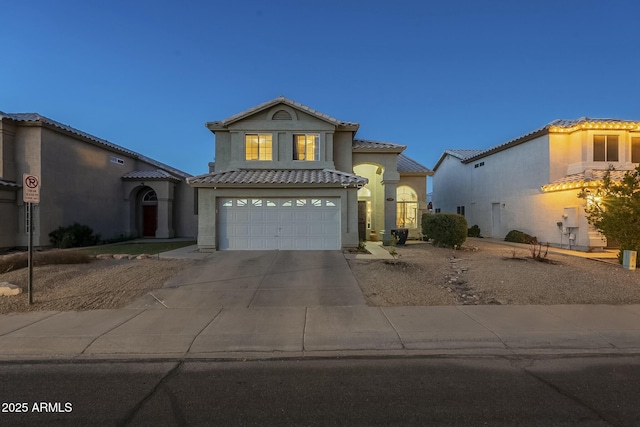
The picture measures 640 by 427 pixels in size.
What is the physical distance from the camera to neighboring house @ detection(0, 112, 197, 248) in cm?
1662

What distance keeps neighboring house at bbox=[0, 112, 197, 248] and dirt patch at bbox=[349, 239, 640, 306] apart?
15.9 meters

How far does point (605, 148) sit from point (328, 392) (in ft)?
65.2

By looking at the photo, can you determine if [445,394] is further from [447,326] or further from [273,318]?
[273,318]

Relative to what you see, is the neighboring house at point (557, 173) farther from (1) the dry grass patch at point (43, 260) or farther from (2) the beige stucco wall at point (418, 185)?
(1) the dry grass patch at point (43, 260)

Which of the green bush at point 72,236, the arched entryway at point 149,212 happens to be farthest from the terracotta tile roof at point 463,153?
the green bush at point 72,236

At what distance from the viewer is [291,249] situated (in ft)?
48.4

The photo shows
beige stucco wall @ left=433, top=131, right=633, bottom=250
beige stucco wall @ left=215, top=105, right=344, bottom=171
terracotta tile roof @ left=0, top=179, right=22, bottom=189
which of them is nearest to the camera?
terracotta tile roof @ left=0, top=179, right=22, bottom=189

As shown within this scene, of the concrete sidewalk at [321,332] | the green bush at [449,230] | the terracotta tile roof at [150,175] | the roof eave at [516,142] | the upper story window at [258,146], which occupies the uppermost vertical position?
the roof eave at [516,142]

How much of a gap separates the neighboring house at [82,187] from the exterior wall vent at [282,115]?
1057cm

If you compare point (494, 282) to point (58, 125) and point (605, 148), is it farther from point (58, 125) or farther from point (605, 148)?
point (58, 125)

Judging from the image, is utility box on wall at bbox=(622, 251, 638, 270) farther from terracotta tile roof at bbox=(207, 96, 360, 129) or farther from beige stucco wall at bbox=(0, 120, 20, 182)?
beige stucco wall at bbox=(0, 120, 20, 182)

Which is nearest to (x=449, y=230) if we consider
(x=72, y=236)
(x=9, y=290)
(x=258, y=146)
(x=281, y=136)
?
(x=281, y=136)

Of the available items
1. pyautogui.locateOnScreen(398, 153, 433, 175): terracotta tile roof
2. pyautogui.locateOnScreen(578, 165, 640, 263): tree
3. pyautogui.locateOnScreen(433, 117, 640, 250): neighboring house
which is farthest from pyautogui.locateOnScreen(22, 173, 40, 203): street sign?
pyautogui.locateOnScreen(433, 117, 640, 250): neighboring house

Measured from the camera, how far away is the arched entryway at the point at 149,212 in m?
24.4
